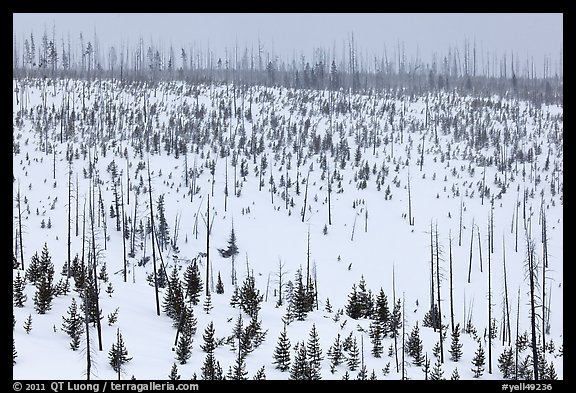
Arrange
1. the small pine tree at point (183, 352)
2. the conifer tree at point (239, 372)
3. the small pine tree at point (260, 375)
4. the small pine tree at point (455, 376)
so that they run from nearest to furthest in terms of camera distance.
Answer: the conifer tree at point (239, 372)
the small pine tree at point (260, 375)
the small pine tree at point (183, 352)
the small pine tree at point (455, 376)

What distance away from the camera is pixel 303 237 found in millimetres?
44875

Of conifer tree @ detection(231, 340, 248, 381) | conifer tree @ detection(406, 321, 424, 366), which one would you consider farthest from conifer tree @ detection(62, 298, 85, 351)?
conifer tree @ detection(406, 321, 424, 366)

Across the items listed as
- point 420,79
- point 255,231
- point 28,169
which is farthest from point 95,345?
point 420,79

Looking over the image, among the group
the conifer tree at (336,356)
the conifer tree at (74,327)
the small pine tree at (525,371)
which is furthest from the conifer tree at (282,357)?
the small pine tree at (525,371)

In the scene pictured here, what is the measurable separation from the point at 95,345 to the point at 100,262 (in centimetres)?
1702

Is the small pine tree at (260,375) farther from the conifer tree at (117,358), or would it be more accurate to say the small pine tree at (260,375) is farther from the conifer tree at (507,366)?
the conifer tree at (507,366)

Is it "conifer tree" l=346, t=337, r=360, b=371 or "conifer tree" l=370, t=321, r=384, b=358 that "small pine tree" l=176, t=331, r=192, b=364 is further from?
"conifer tree" l=370, t=321, r=384, b=358

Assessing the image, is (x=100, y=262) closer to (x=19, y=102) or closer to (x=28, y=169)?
(x=28, y=169)

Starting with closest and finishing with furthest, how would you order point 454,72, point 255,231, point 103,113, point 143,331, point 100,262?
point 143,331, point 100,262, point 255,231, point 103,113, point 454,72

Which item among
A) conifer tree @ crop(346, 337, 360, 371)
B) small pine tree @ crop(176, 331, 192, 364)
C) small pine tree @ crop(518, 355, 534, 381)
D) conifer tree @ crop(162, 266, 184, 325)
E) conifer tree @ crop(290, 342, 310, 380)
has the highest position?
conifer tree @ crop(162, 266, 184, 325)

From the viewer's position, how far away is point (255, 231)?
45.1 meters

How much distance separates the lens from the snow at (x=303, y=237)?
22.4m

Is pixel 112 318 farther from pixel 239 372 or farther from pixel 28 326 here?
pixel 239 372

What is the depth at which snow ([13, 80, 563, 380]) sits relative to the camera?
22359 mm
